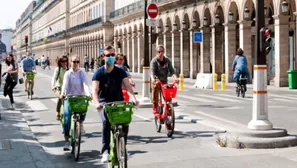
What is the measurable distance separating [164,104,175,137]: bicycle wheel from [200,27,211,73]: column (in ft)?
96.3

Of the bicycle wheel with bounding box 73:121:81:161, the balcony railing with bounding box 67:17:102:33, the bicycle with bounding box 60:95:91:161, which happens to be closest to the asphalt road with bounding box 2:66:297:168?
the bicycle wheel with bounding box 73:121:81:161

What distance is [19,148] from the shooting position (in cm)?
1049

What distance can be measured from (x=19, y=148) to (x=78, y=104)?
1.60 m

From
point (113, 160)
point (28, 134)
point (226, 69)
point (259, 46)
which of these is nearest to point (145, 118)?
point (28, 134)

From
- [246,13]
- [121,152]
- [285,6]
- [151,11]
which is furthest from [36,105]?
[246,13]

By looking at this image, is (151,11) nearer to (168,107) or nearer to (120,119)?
(168,107)

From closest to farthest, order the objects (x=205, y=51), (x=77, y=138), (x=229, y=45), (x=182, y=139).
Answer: (x=77, y=138) < (x=182, y=139) < (x=229, y=45) < (x=205, y=51)

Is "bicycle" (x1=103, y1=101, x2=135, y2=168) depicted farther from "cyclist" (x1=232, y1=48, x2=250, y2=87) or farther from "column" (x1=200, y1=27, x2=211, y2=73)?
"column" (x1=200, y1=27, x2=211, y2=73)

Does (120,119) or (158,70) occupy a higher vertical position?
(158,70)

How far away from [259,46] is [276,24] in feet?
65.6

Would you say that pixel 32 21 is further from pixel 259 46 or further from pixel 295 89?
pixel 259 46

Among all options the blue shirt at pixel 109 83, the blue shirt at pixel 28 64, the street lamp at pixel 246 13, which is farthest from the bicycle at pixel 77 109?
the street lamp at pixel 246 13

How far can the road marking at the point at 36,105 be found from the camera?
1950cm

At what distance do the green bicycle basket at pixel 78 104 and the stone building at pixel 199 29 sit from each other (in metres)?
14.6
